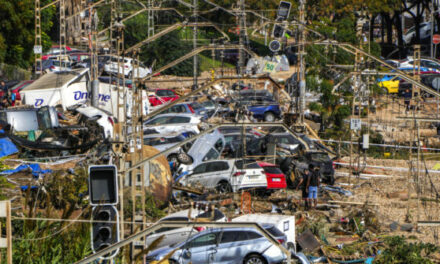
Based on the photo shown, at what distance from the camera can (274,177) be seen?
78.0ft

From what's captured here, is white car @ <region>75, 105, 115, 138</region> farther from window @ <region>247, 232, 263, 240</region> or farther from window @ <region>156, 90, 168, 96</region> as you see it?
window @ <region>247, 232, 263, 240</region>

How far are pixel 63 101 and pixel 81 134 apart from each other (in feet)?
21.2

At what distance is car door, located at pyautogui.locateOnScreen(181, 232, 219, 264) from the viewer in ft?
54.2

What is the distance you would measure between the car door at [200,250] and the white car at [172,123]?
47.8ft

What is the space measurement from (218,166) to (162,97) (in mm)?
16691

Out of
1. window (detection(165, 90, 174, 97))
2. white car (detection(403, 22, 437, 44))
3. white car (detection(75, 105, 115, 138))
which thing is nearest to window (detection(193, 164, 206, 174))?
white car (detection(75, 105, 115, 138))

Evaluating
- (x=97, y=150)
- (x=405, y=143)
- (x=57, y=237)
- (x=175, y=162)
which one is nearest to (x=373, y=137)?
(x=405, y=143)

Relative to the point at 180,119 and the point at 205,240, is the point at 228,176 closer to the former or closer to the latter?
the point at 205,240

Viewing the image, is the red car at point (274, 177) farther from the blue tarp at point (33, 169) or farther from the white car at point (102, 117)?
the white car at point (102, 117)

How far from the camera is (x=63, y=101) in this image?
110 feet

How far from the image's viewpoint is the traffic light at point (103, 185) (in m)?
11.3

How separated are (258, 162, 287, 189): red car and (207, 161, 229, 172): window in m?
1.16

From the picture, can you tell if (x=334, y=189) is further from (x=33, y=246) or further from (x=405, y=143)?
(x=33, y=246)

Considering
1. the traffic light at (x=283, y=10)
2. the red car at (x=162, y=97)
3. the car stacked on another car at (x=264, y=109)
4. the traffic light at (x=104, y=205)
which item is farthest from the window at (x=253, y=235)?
the red car at (x=162, y=97)
